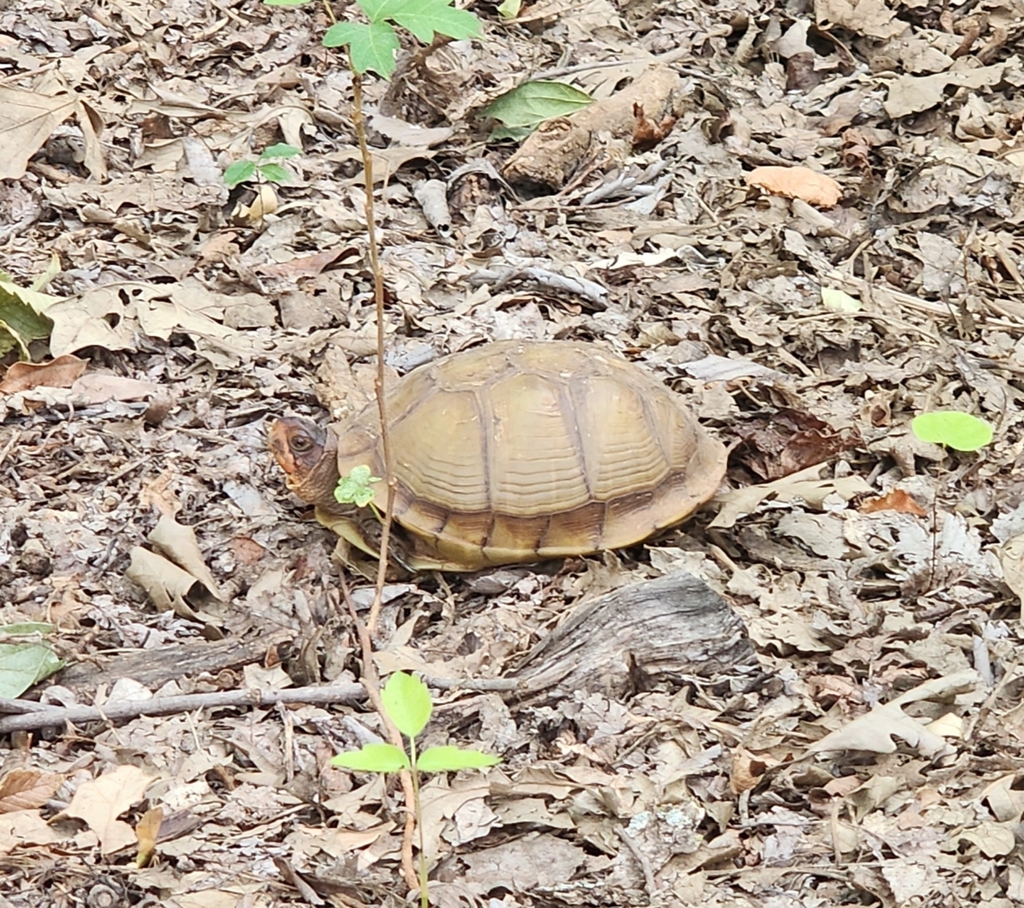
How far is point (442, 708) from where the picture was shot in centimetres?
320

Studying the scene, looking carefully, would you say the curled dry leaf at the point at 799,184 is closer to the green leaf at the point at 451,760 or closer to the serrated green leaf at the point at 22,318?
the serrated green leaf at the point at 22,318

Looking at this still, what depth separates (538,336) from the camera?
4840mm

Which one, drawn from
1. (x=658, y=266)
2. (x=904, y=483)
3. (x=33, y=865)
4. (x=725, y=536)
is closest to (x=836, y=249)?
(x=658, y=266)

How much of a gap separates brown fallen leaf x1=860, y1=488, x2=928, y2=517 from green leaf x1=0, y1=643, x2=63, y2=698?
244 centimetres

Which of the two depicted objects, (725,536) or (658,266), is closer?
(725,536)

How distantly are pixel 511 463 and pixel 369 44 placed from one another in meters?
1.53

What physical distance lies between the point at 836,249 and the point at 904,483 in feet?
5.41

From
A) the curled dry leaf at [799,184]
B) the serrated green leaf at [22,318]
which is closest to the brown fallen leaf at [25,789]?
the serrated green leaf at [22,318]

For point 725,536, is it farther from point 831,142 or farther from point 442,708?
point 831,142

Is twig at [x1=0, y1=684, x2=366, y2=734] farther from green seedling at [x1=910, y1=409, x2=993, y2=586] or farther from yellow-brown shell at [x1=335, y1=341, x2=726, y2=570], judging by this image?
green seedling at [x1=910, y1=409, x2=993, y2=586]

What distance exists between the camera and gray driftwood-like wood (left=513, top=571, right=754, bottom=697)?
3258 millimetres

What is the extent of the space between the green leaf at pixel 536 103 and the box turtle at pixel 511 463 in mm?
2424

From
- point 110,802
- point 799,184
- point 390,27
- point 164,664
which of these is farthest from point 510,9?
point 110,802

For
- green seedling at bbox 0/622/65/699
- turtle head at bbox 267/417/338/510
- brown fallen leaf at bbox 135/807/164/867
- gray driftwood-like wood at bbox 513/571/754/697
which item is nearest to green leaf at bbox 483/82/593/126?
turtle head at bbox 267/417/338/510
